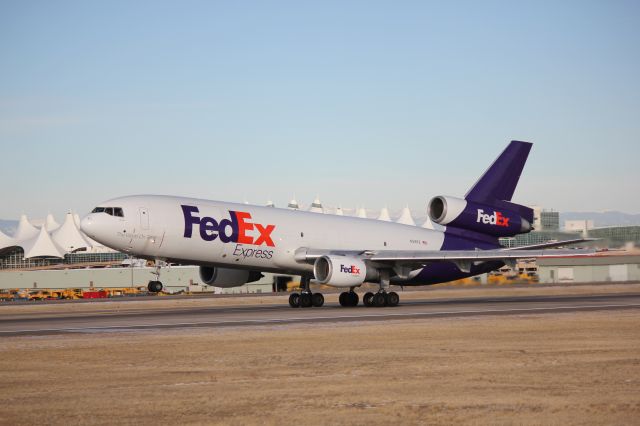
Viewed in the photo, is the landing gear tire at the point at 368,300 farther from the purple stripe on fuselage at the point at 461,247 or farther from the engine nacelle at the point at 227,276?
the engine nacelle at the point at 227,276

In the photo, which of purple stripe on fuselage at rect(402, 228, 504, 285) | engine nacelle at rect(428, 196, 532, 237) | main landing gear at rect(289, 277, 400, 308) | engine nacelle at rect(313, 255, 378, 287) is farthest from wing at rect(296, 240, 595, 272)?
engine nacelle at rect(428, 196, 532, 237)

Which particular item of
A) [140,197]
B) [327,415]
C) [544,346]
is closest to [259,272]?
[140,197]

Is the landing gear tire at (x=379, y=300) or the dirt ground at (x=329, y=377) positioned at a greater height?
the landing gear tire at (x=379, y=300)

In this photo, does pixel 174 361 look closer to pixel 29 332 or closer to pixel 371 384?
pixel 371 384

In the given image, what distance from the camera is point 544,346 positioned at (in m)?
19.8

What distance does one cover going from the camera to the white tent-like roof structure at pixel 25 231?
179 meters

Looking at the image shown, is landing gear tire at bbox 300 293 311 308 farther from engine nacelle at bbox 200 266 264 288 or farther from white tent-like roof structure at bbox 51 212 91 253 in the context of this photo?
white tent-like roof structure at bbox 51 212 91 253

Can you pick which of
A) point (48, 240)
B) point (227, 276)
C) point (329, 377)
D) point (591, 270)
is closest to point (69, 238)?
point (48, 240)

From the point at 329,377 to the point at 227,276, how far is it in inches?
1066

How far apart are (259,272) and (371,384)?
27.6 meters

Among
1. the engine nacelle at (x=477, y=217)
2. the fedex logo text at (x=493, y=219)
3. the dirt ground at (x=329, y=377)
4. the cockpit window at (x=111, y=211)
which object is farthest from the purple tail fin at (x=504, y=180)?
the dirt ground at (x=329, y=377)

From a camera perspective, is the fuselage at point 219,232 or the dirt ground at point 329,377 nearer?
the dirt ground at point 329,377

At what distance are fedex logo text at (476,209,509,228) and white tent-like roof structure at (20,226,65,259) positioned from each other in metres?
135

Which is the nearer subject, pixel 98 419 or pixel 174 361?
pixel 98 419
